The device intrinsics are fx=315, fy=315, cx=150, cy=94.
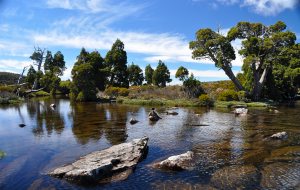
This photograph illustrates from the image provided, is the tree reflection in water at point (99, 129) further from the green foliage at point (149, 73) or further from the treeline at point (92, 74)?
the green foliage at point (149, 73)

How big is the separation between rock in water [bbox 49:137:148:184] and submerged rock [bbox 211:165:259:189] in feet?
13.2

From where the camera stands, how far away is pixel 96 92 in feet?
198

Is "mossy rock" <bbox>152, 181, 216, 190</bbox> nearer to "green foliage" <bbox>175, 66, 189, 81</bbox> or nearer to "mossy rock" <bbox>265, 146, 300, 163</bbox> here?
"mossy rock" <bbox>265, 146, 300, 163</bbox>

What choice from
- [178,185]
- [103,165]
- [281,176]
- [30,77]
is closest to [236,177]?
[281,176]

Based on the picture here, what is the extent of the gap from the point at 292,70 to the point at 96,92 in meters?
42.7

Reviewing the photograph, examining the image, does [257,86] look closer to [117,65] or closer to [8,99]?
[117,65]

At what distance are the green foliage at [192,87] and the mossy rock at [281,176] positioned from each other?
37924mm

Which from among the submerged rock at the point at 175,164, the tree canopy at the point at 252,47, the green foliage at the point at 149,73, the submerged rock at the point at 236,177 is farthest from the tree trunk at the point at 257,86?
the submerged rock at the point at 175,164

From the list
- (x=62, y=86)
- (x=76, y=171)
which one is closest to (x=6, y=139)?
(x=76, y=171)

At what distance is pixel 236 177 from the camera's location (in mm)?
13523

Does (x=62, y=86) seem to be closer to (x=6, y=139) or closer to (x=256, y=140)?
(x=6, y=139)

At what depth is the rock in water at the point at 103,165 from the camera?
13.1 meters

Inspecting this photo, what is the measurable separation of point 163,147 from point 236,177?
21.4 ft

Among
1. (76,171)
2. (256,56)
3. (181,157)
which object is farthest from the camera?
(256,56)
